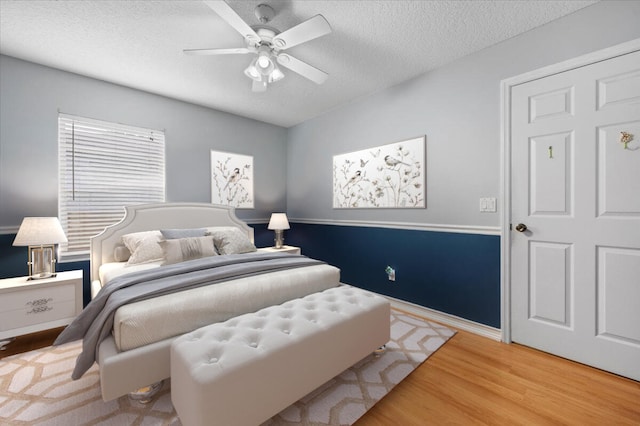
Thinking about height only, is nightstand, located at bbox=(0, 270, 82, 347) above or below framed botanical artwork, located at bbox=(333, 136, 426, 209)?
below

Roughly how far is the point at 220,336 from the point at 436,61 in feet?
9.98


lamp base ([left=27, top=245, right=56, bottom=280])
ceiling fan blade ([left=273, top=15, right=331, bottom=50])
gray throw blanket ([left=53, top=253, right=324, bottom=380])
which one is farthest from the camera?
lamp base ([left=27, top=245, right=56, bottom=280])

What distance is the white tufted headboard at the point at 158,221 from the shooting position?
2.82 meters

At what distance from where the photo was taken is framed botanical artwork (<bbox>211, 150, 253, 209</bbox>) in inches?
152

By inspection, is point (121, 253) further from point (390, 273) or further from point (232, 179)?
point (390, 273)

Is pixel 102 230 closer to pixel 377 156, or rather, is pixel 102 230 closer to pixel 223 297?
pixel 223 297

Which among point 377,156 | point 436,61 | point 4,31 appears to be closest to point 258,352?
point 377,156

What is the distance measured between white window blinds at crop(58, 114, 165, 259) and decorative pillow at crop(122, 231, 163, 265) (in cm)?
48

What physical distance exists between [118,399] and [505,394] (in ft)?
7.89

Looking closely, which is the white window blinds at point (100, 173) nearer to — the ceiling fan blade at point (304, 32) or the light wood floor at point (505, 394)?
the light wood floor at point (505, 394)

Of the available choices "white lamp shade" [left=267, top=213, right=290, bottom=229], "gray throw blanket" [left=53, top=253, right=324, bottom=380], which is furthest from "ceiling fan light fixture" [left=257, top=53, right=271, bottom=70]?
"white lamp shade" [left=267, top=213, right=290, bottom=229]

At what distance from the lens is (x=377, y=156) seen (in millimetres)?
3338

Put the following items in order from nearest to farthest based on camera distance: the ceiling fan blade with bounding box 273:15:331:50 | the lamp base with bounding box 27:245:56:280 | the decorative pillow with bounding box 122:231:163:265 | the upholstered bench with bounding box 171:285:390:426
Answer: the upholstered bench with bounding box 171:285:390:426 → the ceiling fan blade with bounding box 273:15:331:50 → the lamp base with bounding box 27:245:56:280 → the decorative pillow with bounding box 122:231:163:265

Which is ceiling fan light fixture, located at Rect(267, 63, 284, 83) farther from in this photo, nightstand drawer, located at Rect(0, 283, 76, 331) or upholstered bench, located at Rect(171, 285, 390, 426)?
nightstand drawer, located at Rect(0, 283, 76, 331)
